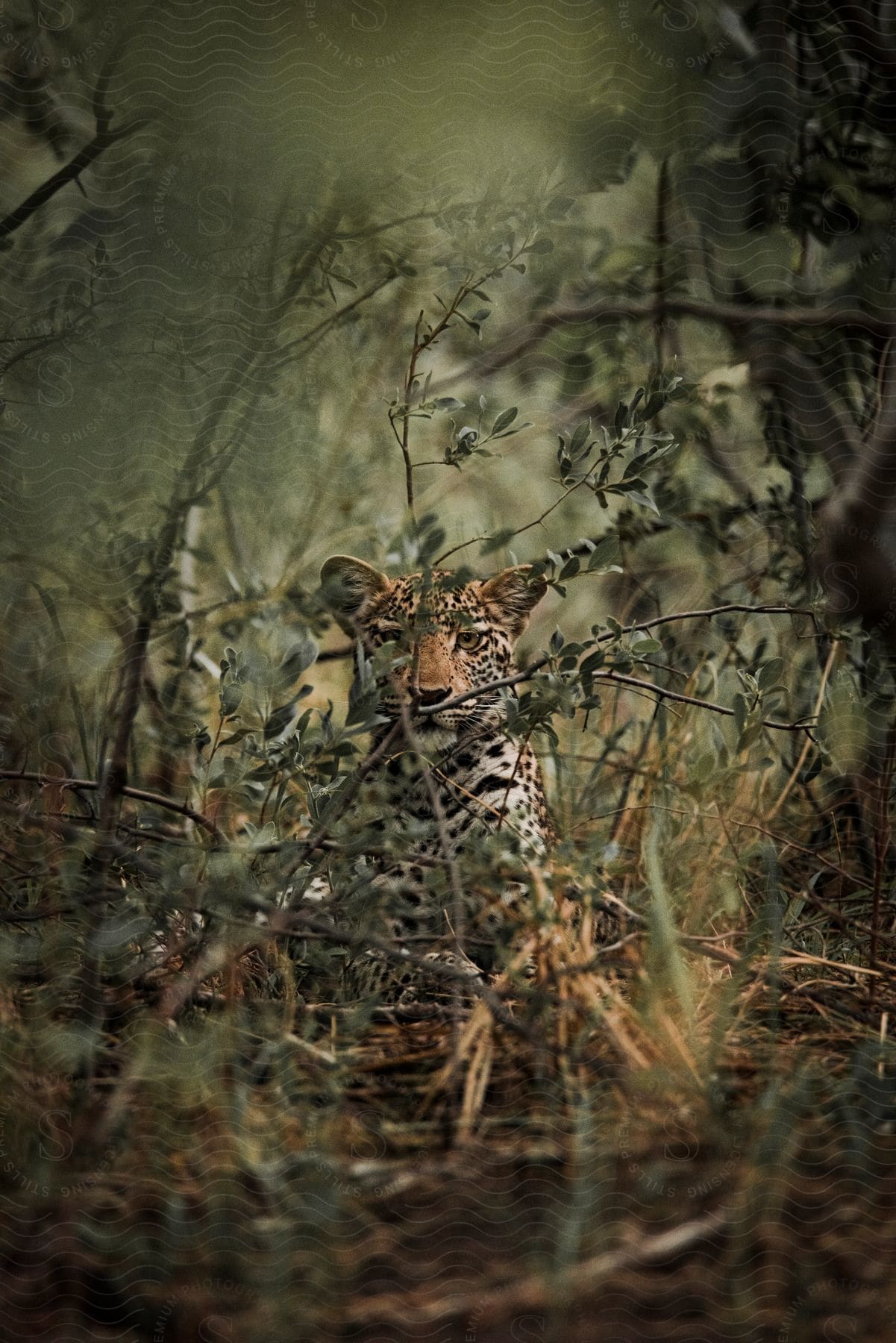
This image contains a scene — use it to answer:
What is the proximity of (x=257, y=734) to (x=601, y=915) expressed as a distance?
815mm

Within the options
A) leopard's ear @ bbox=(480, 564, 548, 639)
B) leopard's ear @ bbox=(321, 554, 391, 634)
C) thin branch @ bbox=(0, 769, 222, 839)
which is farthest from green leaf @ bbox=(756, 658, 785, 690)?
thin branch @ bbox=(0, 769, 222, 839)

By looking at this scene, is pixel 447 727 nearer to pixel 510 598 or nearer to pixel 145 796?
pixel 510 598

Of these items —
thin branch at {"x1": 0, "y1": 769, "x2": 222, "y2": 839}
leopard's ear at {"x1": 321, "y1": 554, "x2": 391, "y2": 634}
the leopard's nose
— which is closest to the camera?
thin branch at {"x1": 0, "y1": 769, "x2": 222, "y2": 839}

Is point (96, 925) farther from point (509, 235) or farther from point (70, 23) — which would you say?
point (70, 23)

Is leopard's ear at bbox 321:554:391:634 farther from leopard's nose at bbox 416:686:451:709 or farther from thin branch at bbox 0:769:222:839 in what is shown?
thin branch at bbox 0:769:222:839

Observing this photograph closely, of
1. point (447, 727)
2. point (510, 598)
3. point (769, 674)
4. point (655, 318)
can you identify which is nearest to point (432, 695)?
point (447, 727)

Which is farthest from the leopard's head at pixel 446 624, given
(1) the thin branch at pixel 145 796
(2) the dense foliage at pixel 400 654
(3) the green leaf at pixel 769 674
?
(1) the thin branch at pixel 145 796

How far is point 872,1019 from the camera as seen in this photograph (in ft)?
6.90

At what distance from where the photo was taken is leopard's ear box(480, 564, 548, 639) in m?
3.11

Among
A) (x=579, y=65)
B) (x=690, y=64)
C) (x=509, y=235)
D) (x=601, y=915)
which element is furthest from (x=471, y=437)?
(x=690, y=64)

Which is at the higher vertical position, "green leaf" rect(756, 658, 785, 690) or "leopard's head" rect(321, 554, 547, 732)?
"leopard's head" rect(321, 554, 547, 732)

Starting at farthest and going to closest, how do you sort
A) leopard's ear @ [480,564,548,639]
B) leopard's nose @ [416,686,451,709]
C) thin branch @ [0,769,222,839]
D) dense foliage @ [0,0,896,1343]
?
leopard's ear @ [480,564,548,639]
leopard's nose @ [416,686,451,709]
thin branch @ [0,769,222,839]
dense foliage @ [0,0,896,1343]

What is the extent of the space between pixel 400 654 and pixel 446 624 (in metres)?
0.43

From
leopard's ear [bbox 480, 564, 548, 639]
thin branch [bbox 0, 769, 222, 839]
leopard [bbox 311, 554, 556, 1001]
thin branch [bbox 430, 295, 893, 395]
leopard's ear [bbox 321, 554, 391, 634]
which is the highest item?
thin branch [bbox 430, 295, 893, 395]
